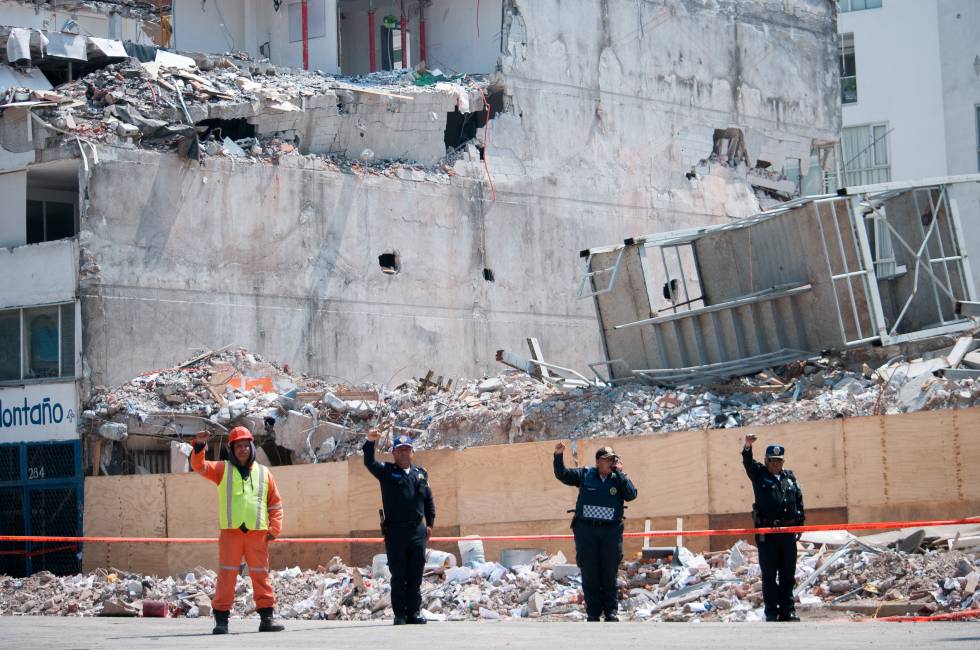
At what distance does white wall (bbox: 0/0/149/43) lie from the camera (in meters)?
37.2

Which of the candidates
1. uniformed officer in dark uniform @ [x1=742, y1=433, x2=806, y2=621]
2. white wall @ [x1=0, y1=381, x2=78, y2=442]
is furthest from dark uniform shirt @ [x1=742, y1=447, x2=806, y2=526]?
white wall @ [x1=0, y1=381, x2=78, y2=442]

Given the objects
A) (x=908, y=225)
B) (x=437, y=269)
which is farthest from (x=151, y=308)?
(x=908, y=225)

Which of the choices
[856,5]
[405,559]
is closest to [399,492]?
[405,559]

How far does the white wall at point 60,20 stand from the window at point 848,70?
20755 mm

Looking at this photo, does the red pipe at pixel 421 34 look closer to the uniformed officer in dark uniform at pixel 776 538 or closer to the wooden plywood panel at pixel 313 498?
the wooden plywood panel at pixel 313 498

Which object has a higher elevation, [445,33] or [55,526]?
[445,33]

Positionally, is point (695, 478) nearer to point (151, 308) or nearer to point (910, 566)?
point (910, 566)

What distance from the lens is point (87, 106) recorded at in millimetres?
24859

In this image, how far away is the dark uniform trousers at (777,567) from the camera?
1210 centimetres

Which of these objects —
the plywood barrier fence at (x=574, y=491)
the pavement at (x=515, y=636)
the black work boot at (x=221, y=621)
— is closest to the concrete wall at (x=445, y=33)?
the plywood barrier fence at (x=574, y=491)

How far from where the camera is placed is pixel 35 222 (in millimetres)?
26016

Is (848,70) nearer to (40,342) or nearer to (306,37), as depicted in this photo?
(306,37)

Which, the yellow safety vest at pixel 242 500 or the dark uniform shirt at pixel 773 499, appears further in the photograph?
the dark uniform shirt at pixel 773 499

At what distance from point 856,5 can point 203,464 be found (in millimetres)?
36909
